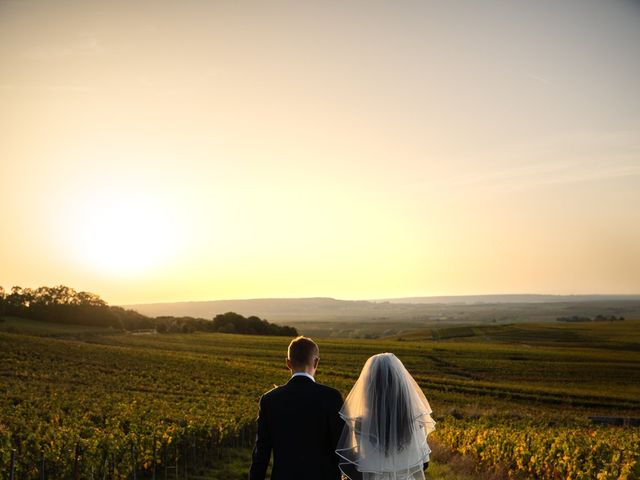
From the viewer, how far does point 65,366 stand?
47.5 meters

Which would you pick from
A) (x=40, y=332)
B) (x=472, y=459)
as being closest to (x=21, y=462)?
(x=472, y=459)

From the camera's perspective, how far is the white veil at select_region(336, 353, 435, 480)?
5.98 meters

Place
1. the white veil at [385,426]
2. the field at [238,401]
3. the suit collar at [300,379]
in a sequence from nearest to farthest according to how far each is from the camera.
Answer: the suit collar at [300,379] → the white veil at [385,426] → the field at [238,401]

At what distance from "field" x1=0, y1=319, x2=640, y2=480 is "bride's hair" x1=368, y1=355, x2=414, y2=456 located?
21.9ft

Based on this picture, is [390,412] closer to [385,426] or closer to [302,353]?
[385,426]

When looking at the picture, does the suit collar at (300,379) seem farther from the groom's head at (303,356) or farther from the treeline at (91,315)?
the treeline at (91,315)

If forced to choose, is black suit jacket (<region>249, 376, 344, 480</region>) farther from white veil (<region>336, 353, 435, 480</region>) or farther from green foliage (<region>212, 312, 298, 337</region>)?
green foliage (<region>212, 312, 298, 337</region>)

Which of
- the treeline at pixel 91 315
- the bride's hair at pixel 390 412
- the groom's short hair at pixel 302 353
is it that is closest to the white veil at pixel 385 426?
the bride's hair at pixel 390 412

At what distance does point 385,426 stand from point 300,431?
1.02 m

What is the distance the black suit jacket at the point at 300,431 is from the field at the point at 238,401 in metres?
7.57

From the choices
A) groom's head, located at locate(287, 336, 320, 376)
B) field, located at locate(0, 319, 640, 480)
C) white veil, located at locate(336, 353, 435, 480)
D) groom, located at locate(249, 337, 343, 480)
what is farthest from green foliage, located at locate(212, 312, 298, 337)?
groom's head, located at locate(287, 336, 320, 376)

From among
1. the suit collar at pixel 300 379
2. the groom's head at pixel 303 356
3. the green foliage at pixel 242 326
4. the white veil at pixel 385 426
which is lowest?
the green foliage at pixel 242 326

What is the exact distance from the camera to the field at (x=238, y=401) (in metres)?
14.3

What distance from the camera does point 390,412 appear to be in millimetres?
6066
